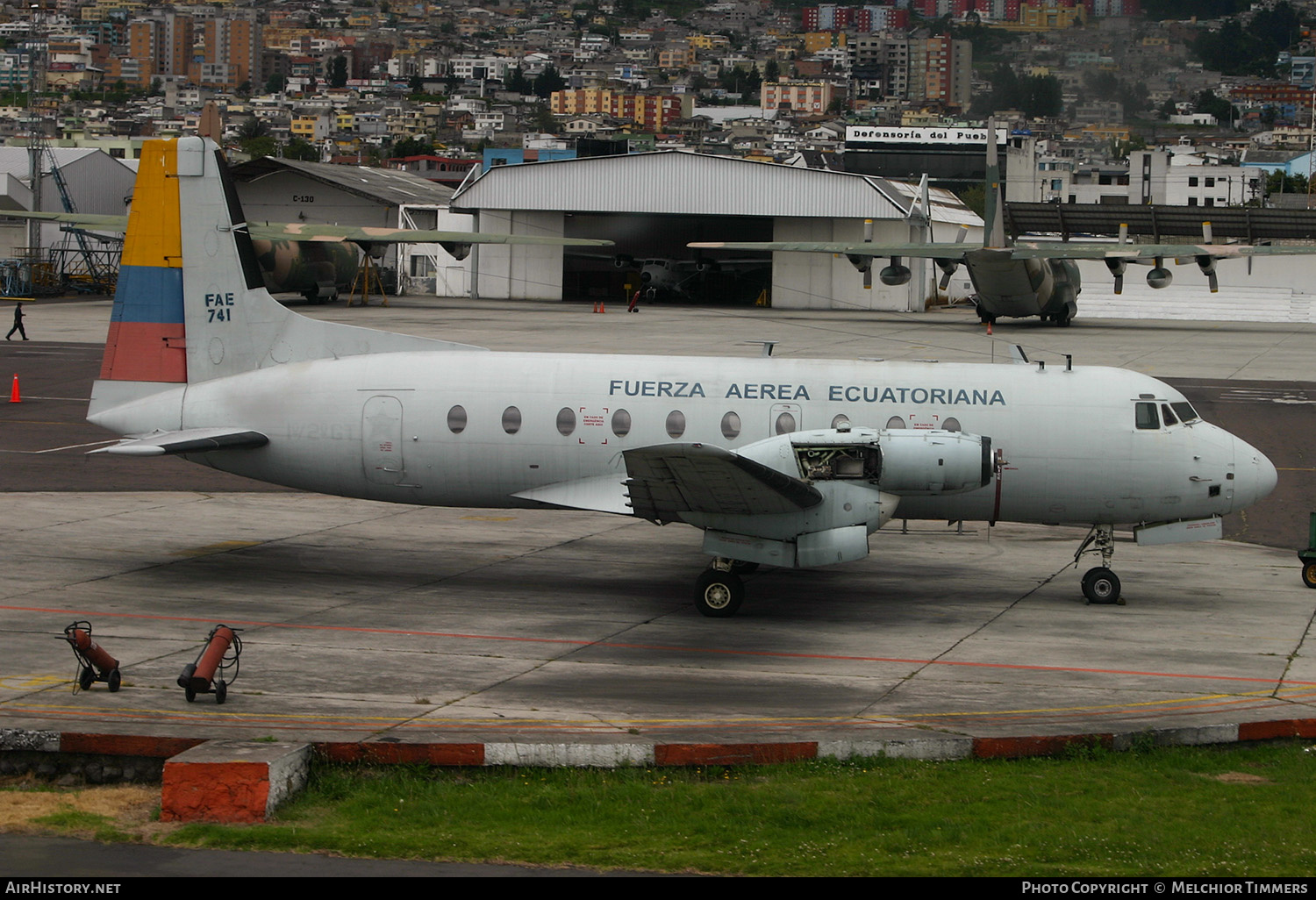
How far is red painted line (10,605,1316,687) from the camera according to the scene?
1645 centimetres

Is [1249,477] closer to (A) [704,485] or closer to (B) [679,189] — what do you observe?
(A) [704,485]

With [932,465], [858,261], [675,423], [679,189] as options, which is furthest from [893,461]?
[679,189]

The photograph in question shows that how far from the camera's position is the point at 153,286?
72.1 feet

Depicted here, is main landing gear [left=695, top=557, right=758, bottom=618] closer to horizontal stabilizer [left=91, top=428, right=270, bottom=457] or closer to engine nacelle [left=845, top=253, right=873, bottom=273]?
horizontal stabilizer [left=91, top=428, right=270, bottom=457]

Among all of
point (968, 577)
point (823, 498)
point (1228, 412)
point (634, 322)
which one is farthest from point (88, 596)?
point (634, 322)

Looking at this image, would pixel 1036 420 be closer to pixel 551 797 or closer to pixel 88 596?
pixel 551 797

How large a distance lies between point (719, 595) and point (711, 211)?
6646cm

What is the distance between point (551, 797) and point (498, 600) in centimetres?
847

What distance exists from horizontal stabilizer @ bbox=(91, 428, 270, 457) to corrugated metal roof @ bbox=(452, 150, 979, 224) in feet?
211

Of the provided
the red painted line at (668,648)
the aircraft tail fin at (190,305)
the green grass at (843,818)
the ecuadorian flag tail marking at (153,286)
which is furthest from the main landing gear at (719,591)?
the ecuadorian flag tail marking at (153,286)

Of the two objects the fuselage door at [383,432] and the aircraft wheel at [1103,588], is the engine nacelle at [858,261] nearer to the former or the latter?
the aircraft wheel at [1103,588]

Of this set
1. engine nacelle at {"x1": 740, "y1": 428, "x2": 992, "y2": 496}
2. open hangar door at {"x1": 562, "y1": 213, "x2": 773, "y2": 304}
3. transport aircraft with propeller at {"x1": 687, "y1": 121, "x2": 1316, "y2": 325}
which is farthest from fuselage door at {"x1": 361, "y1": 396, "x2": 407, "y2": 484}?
open hangar door at {"x1": 562, "y1": 213, "x2": 773, "y2": 304}

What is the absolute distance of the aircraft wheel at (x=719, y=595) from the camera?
19.3m

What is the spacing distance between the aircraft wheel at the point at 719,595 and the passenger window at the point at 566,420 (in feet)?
9.90
